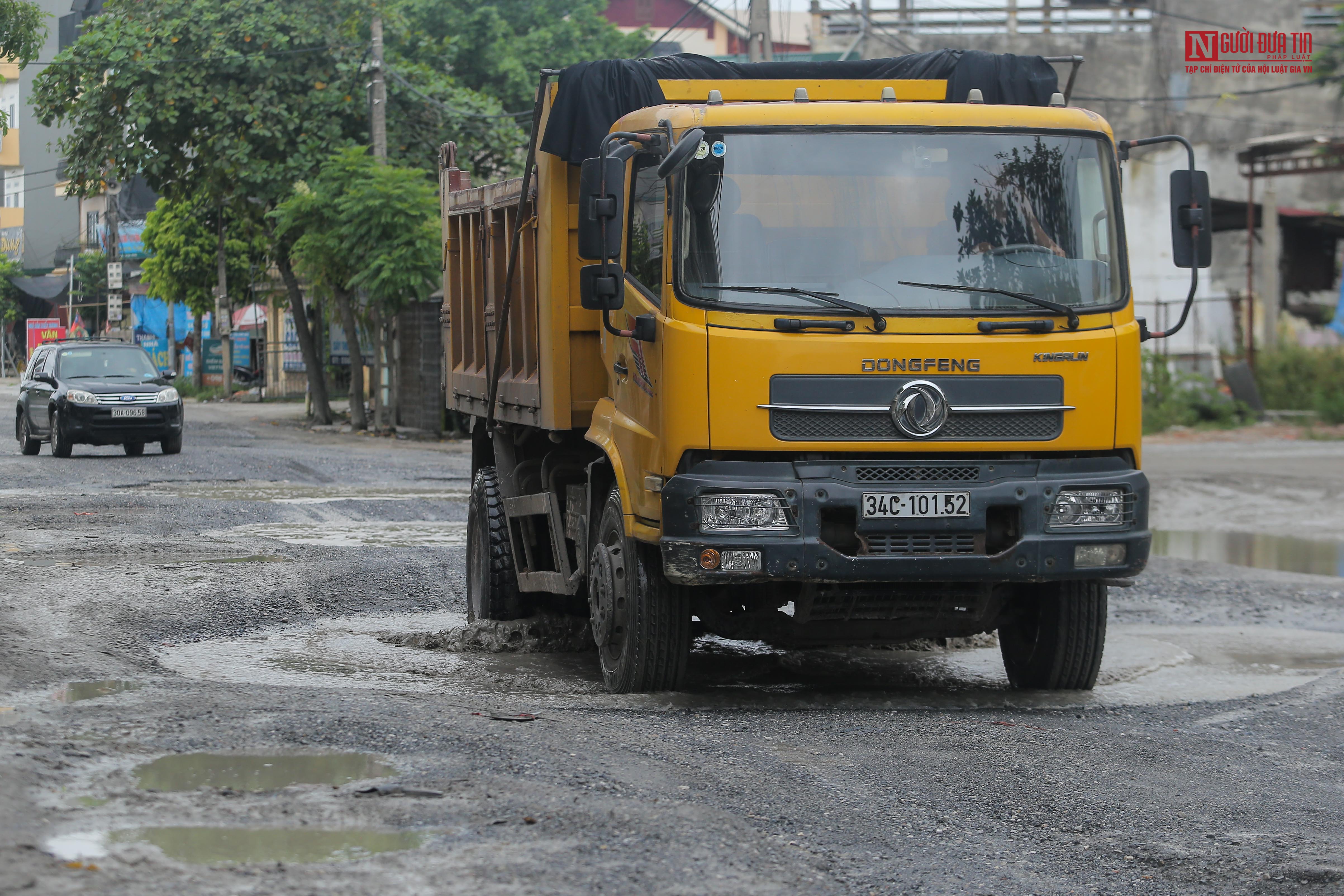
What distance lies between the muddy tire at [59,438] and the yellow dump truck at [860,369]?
16.7 m

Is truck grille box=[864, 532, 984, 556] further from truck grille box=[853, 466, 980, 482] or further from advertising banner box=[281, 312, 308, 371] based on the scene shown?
advertising banner box=[281, 312, 308, 371]

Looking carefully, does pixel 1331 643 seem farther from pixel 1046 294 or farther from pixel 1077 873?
pixel 1077 873

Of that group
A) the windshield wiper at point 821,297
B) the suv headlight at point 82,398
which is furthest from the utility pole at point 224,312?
the windshield wiper at point 821,297

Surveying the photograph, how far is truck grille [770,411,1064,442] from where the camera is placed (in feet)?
21.2

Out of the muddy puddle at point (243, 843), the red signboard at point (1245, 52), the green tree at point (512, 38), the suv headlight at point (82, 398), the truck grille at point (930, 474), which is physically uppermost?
the green tree at point (512, 38)

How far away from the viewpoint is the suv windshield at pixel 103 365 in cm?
2281

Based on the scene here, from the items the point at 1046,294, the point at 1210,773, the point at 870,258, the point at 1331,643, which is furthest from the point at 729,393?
the point at 1331,643

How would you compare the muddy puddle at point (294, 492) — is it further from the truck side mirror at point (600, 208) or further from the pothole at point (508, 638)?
the truck side mirror at point (600, 208)

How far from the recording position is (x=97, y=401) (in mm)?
22016

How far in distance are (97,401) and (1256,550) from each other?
15070 millimetres

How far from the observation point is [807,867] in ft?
13.9

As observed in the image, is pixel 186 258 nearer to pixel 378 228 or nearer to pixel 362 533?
pixel 378 228

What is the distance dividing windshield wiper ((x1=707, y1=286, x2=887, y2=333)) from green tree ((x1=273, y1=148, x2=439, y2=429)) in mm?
19686

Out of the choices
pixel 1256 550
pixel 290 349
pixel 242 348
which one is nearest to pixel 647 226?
pixel 1256 550
